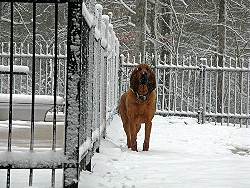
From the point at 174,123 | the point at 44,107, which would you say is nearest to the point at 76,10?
the point at 44,107

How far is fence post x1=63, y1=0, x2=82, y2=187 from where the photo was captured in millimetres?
2998

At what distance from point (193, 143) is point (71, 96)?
6.58m

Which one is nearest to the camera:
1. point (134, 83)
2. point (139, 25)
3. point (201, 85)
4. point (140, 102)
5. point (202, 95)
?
point (140, 102)

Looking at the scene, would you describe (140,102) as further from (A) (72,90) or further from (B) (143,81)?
(A) (72,90)

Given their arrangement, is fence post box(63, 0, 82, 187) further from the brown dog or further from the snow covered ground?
the brown dog

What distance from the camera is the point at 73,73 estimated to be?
3.00 meters

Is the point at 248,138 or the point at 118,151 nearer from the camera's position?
the point at 118,151

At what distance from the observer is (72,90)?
301 centimetres

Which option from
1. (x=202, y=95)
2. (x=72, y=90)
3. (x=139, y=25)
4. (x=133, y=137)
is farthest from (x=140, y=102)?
(x=139, y=25)

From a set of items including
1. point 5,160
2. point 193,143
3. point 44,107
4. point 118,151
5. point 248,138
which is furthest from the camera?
point 248,138

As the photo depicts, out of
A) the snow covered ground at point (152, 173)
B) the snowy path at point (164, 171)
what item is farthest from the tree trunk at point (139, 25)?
the snow covered ground at point (152, 173)

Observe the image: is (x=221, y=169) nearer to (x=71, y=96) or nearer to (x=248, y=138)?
(x=71, y=96)

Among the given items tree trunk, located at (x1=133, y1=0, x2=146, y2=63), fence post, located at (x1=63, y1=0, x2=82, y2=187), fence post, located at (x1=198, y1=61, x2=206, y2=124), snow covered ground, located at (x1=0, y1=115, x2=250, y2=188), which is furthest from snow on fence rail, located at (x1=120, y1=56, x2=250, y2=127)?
fence post, located at (x1=63, y1=0, x2=82, y2=187)

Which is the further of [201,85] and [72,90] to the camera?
[201,85]
